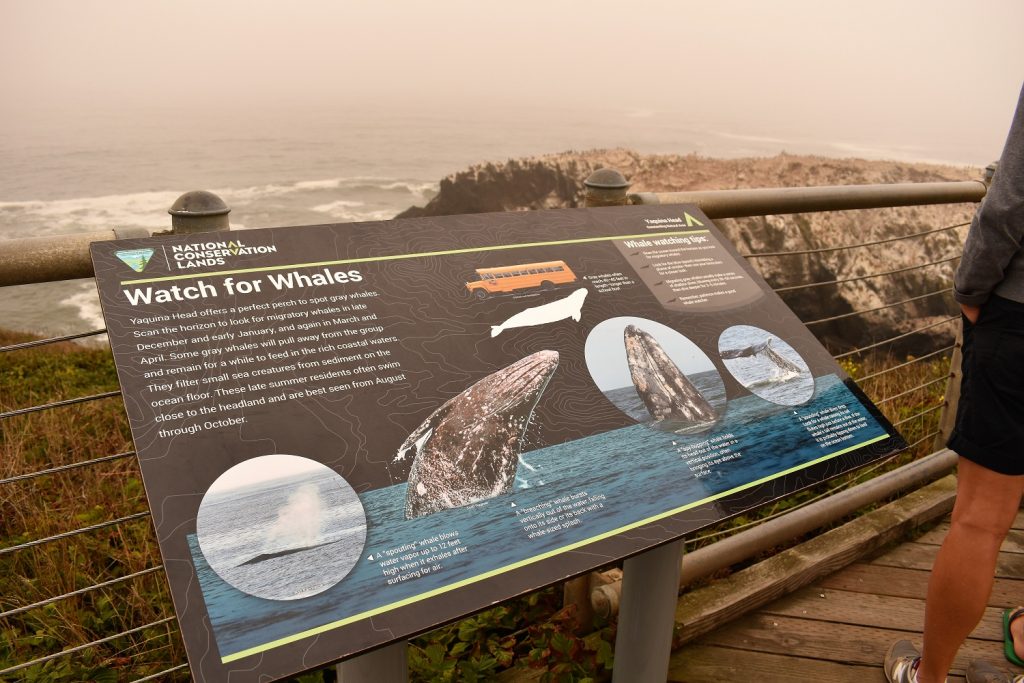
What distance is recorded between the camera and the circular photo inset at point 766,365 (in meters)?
1.31

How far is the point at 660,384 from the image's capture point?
4.01 feet

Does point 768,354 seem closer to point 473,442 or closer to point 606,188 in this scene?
point 606,188

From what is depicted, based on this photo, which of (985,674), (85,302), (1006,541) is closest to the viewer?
(985,674)

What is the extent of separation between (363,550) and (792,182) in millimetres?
9334

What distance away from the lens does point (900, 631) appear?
2018mm

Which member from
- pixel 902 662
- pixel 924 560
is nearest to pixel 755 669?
pixel 902 662

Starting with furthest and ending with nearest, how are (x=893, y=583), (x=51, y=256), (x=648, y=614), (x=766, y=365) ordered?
(x=893, y=583), (x=648, y=614), (x=766, y=365), (x=51, y=256)

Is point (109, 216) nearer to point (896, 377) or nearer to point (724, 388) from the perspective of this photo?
point (896, 377)

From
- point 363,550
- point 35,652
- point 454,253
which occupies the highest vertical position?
point 454,253

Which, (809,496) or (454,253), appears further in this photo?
(809,496)

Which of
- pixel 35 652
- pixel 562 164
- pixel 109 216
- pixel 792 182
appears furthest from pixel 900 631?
pixel 109 216

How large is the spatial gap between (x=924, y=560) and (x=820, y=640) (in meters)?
0.54

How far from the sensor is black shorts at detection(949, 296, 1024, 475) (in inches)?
53.5

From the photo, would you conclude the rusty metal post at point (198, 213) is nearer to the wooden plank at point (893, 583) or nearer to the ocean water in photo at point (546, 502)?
the ocean water in photo at point (546, 502)
